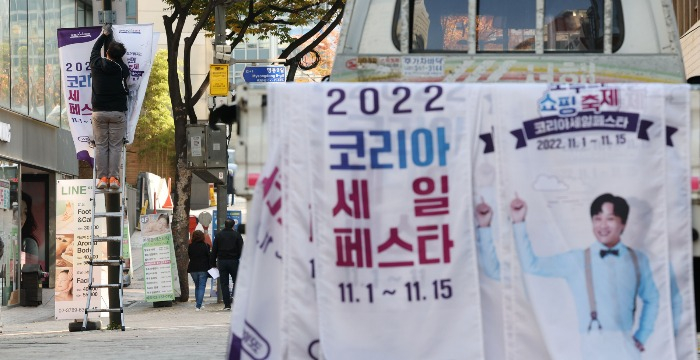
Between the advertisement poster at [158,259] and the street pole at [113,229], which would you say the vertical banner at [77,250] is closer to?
the street pole at [113,229]

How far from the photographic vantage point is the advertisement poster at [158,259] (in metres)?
A: 24.7

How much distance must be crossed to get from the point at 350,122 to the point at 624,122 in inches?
49.5

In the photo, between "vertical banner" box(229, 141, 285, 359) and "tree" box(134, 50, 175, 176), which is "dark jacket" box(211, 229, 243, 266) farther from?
"tree" box(134, 50, 175, 176)

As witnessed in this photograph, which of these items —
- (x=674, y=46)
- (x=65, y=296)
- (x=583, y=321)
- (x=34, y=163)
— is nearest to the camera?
(x=583, y=321)

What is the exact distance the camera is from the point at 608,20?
363 inches

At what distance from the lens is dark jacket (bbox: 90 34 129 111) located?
51.6 feet

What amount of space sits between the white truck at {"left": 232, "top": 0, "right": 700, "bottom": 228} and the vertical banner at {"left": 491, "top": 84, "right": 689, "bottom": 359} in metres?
2.23

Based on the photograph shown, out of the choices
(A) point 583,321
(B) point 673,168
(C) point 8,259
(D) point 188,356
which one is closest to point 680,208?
(B) point 673,168

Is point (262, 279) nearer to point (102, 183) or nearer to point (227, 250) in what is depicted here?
point (102, 183)

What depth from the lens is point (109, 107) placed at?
15.8 metres

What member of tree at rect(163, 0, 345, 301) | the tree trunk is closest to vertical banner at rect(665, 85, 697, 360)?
tree at rect(163, 0, 345, 301)

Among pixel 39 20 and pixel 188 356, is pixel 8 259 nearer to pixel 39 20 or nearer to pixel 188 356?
pixel 39 20

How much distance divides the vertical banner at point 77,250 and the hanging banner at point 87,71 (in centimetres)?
255

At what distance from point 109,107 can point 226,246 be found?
8.53 metres
